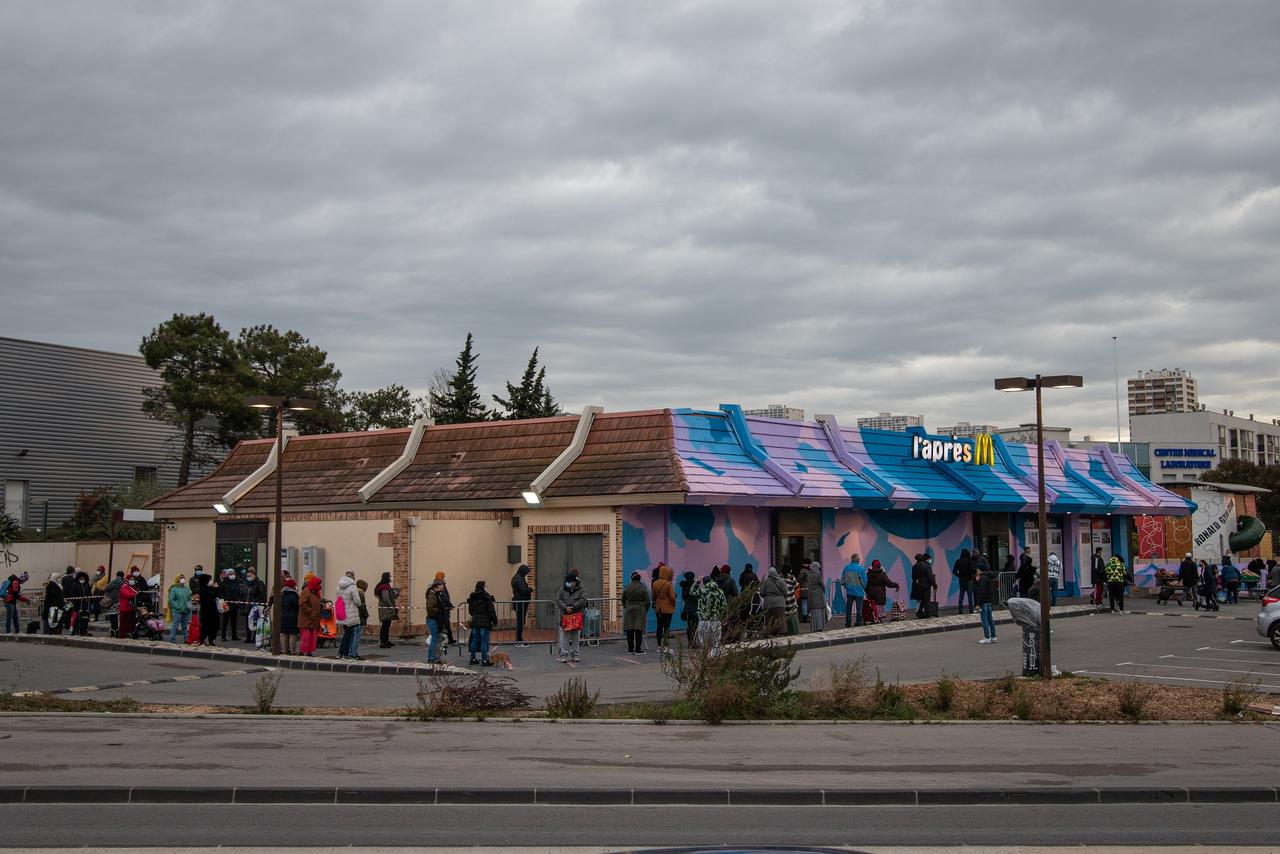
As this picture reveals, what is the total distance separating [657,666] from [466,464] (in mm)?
12252

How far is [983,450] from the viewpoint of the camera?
128 ft

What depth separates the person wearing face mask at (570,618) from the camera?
22.9 m

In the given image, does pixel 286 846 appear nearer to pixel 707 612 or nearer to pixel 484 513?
pixel 707 612

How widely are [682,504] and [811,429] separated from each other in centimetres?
786

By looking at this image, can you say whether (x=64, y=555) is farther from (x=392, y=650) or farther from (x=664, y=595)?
(x=664, y=595)

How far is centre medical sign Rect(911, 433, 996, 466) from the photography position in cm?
3662

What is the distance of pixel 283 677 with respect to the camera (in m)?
21.2

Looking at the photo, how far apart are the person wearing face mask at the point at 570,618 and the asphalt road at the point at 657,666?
1.45 feet

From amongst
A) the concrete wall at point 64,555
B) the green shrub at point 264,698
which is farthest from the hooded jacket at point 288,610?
the concrete wall at point 64,555

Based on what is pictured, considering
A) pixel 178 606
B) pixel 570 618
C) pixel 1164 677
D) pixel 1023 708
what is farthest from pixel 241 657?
pixel 1164 677

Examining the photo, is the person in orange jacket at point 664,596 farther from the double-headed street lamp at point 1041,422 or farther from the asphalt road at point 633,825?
the asphalt road at point 633,825

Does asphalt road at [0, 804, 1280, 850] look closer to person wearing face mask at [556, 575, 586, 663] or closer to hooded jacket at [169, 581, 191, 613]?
person wearing face mask at [556, 575, 586, 663]

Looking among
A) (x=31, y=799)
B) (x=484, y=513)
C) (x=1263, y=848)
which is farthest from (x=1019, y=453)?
(x=31, y=799)

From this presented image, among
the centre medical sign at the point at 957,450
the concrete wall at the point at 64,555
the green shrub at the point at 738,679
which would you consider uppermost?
the centre medical sign at the point at 957,450
